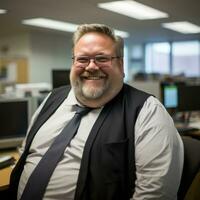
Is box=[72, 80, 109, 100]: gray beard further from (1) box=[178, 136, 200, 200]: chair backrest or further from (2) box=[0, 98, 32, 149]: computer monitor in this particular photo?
(2) box=[0, 98, 32, 149]: computer monitor

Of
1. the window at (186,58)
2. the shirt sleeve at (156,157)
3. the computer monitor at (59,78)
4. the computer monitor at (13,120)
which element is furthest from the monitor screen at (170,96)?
the window at (186,58)

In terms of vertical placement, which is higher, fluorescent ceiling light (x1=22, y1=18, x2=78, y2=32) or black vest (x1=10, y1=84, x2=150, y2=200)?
fluorescent ceiling light (x1=22, y1=18, x2=78, y2=32)

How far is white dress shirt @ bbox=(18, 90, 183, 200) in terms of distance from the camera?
1.38 meters

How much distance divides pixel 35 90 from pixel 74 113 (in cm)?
166

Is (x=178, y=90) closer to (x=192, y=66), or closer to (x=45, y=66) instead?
(x=45, y=66)

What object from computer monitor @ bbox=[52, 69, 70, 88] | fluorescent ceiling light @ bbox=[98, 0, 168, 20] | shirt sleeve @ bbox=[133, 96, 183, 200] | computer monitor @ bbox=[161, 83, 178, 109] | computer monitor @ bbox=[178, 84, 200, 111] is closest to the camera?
shirt sleeve @ bbox=[133, 96, 183, 200]

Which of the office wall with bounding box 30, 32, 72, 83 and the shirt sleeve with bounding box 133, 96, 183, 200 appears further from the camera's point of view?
the office wall with bounding box 30, 32, 72, 83

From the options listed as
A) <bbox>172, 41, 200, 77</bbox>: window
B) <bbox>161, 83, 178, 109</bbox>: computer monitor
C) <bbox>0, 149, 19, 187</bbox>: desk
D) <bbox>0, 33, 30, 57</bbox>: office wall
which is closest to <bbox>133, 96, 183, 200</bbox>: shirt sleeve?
<bbox>0, 149, 19, 187</bbox>: desk

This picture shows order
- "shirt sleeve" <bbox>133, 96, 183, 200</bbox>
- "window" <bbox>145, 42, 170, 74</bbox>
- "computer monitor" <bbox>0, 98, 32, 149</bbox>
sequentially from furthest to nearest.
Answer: "window" <bbox>145, 42, 170, 74</bbox>, "computer monitor" <bbox>0, 98, 32, 149</bbox>, "shirt sleeve" <bbox>133, 96, 183, 200</bbox>

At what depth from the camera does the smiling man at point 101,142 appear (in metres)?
1.42

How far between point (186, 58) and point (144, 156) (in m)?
9.06

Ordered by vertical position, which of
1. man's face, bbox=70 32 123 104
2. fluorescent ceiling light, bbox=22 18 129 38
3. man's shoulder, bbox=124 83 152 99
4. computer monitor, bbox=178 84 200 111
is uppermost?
fluorescent ceiling light, bbox=22 18 129 38

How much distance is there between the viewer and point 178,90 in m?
3.79

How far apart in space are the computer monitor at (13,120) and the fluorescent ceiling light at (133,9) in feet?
9.88
